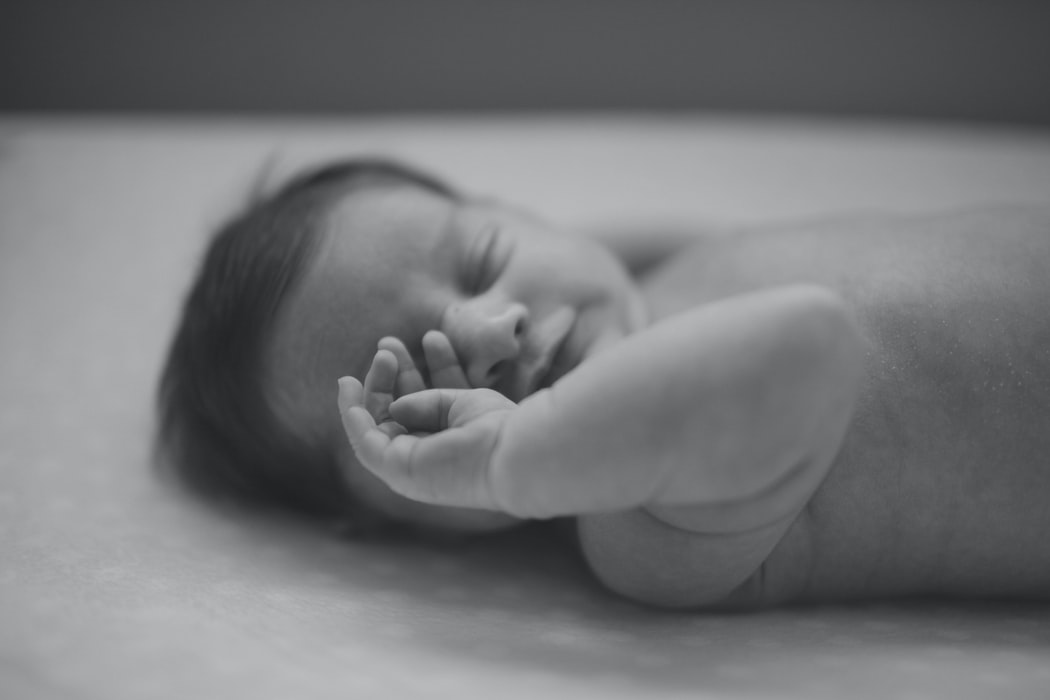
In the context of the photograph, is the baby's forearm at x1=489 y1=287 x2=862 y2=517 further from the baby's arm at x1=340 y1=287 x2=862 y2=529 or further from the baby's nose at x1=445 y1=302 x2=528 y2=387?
the baby's nose at x1=445 y1=302 x2=528 y2=387

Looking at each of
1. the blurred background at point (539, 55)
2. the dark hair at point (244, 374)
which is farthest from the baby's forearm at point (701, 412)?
the blurred background at point (539, 55)

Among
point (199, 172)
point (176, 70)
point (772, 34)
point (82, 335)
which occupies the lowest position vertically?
point (82, 335)

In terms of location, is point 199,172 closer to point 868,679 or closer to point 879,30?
point 868,679

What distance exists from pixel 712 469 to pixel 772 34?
1747 millimetres

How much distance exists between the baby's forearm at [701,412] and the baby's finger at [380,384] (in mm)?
149

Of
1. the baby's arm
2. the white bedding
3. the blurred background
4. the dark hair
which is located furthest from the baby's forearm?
the blurred background

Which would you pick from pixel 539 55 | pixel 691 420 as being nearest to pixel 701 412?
pixel 691 420

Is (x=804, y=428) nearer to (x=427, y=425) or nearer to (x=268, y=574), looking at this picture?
(x=427, y=425)

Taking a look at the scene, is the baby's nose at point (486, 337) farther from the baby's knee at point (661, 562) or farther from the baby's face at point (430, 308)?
the baby's knee at point (661, 562)

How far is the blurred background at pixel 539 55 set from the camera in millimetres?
2035

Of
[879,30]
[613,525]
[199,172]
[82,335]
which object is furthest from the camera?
[879,30]

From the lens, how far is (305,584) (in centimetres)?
70

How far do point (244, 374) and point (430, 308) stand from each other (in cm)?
19

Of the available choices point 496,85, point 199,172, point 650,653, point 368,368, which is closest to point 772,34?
point 496,85
